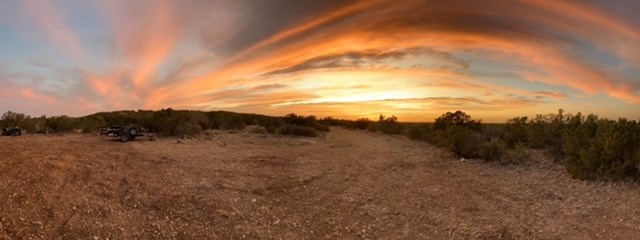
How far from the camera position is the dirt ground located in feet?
24.2

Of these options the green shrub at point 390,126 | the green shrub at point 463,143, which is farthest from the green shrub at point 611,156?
the green shrub at point 390,126

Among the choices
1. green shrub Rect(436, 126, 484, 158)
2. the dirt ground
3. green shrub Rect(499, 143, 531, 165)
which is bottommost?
the dirt ground

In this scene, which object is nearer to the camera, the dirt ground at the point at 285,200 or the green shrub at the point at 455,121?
the dirt ground at the point at 285,200

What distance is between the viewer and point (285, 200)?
32.0 feet

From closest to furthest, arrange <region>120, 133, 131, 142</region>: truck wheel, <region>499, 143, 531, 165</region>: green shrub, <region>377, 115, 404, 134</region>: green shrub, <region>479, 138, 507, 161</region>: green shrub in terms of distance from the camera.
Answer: <region>499, 143, 531, 165</region>: green shrub < <region>479, 138, 507, 161</region>: green shrub < <region>120, 133, 131, 142</region>: truck wheel < <region>377, 115, 404, 134</region>: green shrub

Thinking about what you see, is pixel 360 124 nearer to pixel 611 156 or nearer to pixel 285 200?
pixel 611 156

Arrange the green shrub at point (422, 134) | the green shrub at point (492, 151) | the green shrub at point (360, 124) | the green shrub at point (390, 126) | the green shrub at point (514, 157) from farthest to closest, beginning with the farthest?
the green shrub at point (360, 124) → the green shrub at point (390, 126) → the green shrub at point (422, 134) → the green shrub at point (492, 151) → the green shrub at point (514, 157)

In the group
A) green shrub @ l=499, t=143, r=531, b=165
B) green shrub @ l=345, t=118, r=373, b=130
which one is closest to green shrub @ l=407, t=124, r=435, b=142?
green shrub @ l=499, t=143, r=531, b=165

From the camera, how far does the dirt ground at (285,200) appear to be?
7.38 meters

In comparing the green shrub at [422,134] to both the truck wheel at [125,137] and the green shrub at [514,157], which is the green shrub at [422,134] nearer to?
the green shrub at [514,157]

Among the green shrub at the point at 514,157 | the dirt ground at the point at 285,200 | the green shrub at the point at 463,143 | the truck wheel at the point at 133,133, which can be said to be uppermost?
the truck wheel at the point at 133,133

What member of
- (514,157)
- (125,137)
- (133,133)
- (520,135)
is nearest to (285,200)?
(514,157)

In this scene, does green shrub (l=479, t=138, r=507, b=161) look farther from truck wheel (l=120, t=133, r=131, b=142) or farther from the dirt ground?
truck wheel (l=120, t=133, r=131, b=142)

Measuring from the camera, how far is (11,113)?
966 inches
